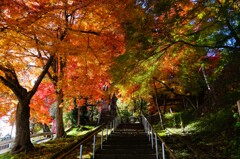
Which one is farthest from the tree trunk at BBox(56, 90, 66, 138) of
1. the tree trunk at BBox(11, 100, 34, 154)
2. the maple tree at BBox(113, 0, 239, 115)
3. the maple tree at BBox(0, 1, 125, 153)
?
the maple tree at BBox(113, 0, 239, 115)

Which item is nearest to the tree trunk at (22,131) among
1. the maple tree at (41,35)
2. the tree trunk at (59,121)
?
the maple tree at (41,35)

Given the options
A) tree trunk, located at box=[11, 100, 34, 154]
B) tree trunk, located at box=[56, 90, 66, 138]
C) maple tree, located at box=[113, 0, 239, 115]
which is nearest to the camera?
maple tree, located at box=[113, 0, 239, 115]

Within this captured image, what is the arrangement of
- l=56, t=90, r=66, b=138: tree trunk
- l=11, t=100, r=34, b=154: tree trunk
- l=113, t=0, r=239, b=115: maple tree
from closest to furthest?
1. l=113, t=0, r=239, b=115: maple tree
2. l=11, t=100, r=34, b=154: tree trunk
3. l=56, t=90, r=66, b=138: tree trunk

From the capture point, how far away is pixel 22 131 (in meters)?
9.63

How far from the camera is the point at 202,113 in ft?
45.2

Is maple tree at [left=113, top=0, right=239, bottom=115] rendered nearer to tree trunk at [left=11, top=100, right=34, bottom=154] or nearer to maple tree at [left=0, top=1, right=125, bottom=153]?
maple tree at [left=0, top=1, right=125, bottom=153]

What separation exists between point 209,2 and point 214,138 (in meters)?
5.68

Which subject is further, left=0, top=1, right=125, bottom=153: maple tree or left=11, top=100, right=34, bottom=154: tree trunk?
left=11, top=100, right=34, bottom=154: tree trunk

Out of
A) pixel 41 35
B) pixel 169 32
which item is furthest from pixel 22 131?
pixel 169 32

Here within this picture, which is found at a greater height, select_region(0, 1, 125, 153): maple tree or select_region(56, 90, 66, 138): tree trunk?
select_region(0, 1, 125, 153): maple tree

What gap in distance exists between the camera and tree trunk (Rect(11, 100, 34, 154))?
9.38m

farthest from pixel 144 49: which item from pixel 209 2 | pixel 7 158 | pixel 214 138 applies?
pixel 7 158

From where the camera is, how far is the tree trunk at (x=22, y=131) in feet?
30.8

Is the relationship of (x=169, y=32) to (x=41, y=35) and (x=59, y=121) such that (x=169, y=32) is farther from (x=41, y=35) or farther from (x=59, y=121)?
(x=59, y=121)
